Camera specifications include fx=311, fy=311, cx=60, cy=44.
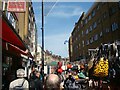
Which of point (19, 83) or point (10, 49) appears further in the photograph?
point (10, 49)

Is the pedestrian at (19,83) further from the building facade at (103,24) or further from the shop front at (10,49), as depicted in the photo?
the building facade at (103,24)

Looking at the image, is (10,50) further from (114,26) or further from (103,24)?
(103,24)

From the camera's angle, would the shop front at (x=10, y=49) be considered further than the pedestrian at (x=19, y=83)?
Yes

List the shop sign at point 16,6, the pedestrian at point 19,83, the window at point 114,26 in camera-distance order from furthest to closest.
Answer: the window at point 114,26 < the shop sign at point 16,6 < the pedestrian at point 19,83

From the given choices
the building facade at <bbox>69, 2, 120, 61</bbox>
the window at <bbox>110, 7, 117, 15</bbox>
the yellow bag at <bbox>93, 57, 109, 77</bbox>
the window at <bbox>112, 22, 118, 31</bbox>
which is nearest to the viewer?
the yellow bag at <bbox>93, 57, 109, 77</bbox>

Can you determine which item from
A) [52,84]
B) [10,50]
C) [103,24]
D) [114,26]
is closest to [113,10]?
[114,26]

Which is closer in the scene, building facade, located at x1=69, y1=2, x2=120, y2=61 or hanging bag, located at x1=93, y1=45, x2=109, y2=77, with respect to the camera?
hanging bag, located at x1=93, y1=45, x2=109, y2=77

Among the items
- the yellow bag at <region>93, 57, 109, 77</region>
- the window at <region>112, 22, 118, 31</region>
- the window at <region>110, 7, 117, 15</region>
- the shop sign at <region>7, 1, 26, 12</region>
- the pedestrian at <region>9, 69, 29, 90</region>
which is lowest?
the pedestrian at <region>9, 69, 29, 90</region>

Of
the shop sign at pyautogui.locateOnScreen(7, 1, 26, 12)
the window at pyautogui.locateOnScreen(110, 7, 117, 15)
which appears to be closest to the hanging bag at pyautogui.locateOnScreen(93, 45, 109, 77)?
the shop sign at pyautogui.locateOnScreen(7, 1, 26, 12)

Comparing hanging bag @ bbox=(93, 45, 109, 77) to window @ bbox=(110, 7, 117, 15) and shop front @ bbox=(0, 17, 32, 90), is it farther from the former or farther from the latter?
window @ bbox=(110, 7, 117, 15)

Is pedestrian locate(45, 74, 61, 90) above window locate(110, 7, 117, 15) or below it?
below

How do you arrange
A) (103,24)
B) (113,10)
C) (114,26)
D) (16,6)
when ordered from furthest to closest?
(103,24) < (113,10) < (114,26) < (16,6)

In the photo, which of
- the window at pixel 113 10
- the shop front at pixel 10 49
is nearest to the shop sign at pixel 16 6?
the shop front at pixel 10 49

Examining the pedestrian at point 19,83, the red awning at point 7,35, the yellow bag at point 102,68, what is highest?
the red awning at point 7,35
